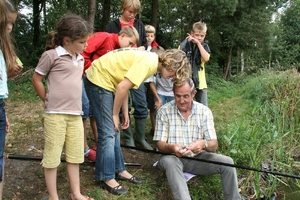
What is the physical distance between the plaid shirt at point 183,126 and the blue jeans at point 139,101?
26.0 inches

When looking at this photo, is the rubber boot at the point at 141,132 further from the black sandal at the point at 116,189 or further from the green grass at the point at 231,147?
the black sandal at the point at 116,189

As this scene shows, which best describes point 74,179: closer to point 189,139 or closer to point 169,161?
point 169,161

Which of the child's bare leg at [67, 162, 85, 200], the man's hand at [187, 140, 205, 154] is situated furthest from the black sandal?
the man's hand at [187, 140, 205, 154]


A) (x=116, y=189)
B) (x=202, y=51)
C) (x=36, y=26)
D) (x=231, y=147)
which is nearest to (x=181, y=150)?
(x=116, y=189)

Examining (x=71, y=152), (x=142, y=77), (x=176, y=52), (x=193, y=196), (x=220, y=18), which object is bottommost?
(x=193, y=196)

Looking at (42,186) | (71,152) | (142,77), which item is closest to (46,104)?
(71,152)

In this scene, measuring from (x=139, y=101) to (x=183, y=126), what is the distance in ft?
2.57

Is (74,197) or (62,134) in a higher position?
(62,134)

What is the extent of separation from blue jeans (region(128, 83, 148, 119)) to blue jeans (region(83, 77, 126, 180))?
83 cm

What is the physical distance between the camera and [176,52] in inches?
99.8

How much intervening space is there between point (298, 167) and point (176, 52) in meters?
2.80

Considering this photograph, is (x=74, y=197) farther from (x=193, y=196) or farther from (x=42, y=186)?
(x=193, y=196)

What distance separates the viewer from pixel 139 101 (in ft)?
11.5

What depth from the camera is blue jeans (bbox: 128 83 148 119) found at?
3.46 meters
